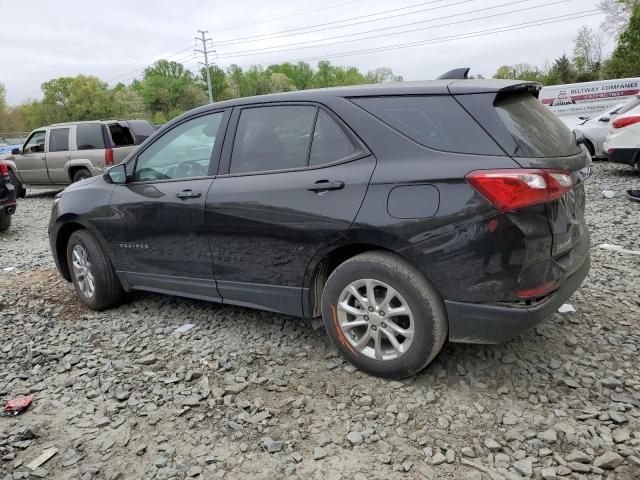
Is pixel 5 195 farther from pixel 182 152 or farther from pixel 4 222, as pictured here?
pixel 182 152

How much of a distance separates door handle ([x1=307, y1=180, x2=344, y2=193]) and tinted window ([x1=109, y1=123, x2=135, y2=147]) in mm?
10161

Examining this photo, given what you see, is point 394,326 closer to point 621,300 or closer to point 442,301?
point 442,301

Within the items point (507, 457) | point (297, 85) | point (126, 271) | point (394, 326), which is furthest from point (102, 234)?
point (297, 85)

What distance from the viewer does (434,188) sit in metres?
2.87

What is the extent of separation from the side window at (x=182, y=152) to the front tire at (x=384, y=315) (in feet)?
4.69

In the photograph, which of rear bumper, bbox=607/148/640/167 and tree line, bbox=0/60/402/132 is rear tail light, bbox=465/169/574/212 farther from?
tree line, bbox=0/60/402/132

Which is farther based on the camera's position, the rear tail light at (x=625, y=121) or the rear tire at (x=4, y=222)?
the rear tail light at (x=625, y=121)

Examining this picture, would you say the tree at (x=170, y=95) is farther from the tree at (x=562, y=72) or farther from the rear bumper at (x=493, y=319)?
the rear bumper at (x=493, y=319)

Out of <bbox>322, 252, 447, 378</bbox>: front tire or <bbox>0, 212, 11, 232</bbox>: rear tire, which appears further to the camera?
<bbox>0, 212, 11, 232</bbox>: rear tire

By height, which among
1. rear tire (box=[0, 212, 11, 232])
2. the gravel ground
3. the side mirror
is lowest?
the gravel ground

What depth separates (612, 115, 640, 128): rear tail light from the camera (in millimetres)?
10049

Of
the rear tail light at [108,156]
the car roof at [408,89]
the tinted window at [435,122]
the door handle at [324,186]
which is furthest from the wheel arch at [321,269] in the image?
the rear tail light at [108,156]

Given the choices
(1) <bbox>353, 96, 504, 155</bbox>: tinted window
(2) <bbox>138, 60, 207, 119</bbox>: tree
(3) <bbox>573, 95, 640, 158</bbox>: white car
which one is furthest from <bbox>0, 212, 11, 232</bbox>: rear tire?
(2) <bbox>138, 60, 207, 119</bbox>: tree

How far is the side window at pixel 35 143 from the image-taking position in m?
13.2
